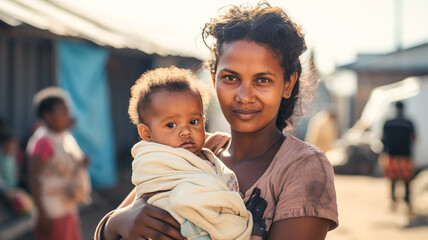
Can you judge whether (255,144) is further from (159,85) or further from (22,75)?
(22,75)

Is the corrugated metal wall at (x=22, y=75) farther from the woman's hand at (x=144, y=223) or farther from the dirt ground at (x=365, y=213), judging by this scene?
the woman's hand at (x=144, y=223)

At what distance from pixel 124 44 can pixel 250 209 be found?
6156mm

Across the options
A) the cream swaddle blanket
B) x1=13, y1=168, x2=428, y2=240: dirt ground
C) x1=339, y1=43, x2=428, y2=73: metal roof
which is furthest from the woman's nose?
x1=339, y1=43, x2=428, y2=73: metal roof

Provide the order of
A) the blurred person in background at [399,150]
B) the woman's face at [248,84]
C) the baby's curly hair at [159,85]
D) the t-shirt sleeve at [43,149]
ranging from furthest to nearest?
the blurred person in background at [399,150]
the t-shirt sleeve at [43,149]
the baby's curly hair at [159,85]
the woman's face at [248,84]

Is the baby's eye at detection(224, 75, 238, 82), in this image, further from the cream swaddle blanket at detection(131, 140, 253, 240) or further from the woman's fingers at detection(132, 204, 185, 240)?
the woman's fingers at detection(132, 204, 185, 240)

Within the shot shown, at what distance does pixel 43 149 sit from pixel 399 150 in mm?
5991

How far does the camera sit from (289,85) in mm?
1955

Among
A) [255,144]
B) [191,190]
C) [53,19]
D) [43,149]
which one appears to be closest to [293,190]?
[191,190]

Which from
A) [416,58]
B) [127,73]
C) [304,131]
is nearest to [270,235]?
[127,73]

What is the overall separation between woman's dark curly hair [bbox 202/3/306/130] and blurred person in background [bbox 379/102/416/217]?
6.41m

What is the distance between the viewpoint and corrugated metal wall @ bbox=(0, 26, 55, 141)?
6.52 m

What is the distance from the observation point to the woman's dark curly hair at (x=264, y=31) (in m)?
1.80

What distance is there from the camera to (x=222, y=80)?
6.13 feet

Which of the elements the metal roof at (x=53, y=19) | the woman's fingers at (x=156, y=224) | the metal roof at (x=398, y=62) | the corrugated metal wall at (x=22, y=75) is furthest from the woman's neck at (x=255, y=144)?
the metal roof at (x=398, y=62)
